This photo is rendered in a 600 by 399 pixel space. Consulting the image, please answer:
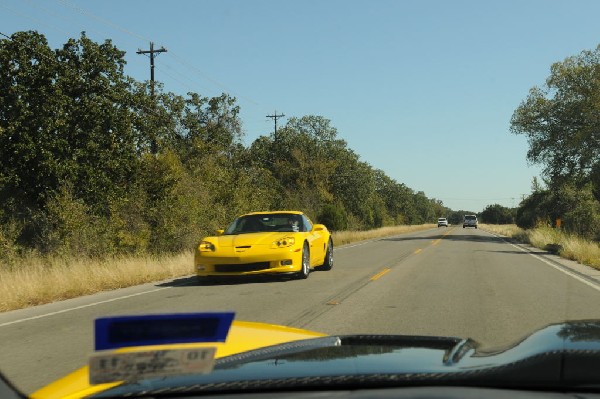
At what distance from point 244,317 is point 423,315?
8.07 ft

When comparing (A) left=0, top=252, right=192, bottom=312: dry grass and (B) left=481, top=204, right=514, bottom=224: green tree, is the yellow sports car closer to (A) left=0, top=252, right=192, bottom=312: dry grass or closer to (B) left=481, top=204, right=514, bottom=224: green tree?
(A) left=0, top=252, right=192, bottom=312: dry grass

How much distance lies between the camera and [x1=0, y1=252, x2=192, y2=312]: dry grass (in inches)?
424

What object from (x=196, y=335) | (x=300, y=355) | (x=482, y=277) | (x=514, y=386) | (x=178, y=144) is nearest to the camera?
(x=196, y=335)

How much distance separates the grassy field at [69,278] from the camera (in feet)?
35.3

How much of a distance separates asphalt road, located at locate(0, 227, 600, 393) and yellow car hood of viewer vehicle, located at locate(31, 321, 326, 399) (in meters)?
2.27

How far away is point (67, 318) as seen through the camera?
875 centimetres

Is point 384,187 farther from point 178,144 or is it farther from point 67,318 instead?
point 67,318

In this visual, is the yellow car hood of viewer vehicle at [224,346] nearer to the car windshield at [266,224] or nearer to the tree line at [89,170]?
the car windshield at [266,224]

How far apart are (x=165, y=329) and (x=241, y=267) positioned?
417 inches

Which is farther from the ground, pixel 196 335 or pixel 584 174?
pixel 584 174

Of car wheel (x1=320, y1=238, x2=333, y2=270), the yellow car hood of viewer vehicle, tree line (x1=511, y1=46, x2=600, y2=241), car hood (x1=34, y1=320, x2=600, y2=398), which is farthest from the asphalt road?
tree line (x1=511, y1=46, x2=600, y2=241)

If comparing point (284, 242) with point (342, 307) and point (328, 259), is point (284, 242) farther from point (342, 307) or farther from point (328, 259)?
point (342, 307)

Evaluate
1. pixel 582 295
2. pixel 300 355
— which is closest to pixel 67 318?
Answer: pixel 300 355

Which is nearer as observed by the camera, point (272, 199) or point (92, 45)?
point (92, 45)
